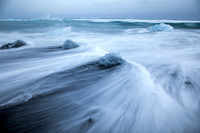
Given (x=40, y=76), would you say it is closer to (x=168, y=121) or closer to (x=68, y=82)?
(x=68, y=82)

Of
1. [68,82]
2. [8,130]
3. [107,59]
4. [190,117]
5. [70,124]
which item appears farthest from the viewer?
[107,59]

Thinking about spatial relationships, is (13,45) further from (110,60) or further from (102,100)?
(102,100)

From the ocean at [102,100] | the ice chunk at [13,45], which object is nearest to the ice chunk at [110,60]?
the ocean at [102,100]

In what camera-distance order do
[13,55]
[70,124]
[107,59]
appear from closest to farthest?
[70,124], [107,59], [13,55]

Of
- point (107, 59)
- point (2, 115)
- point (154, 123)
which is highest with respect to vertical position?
point (107, 59)

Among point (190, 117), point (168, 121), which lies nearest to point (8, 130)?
point (168, 121)

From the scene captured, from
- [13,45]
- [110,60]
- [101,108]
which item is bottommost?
[101,108]

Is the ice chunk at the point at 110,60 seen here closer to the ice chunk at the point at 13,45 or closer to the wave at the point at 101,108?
the wave at the point at 101,108

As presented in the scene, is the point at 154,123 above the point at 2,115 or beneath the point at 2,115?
beneath

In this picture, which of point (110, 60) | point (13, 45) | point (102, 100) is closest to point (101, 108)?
point (102, 100)

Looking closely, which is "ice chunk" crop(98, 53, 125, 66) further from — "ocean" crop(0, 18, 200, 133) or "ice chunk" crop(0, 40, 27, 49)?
"ice chunk" crop(0, 40, 27, 49)

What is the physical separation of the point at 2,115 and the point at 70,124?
1037 millimetres

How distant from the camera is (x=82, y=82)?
2.86 m

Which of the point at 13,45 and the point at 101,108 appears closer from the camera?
the point at 101,108
